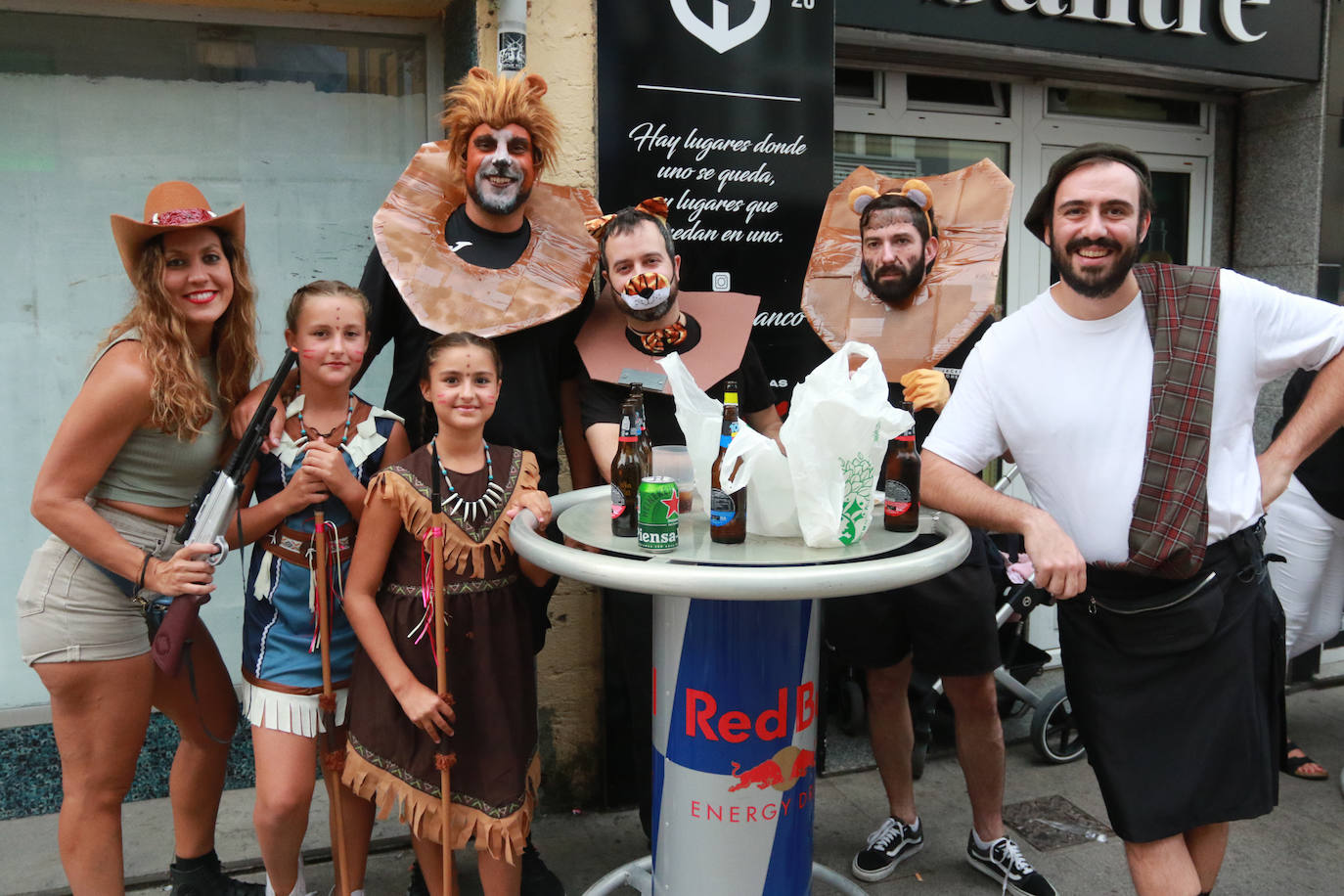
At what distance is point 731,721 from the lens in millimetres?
2182

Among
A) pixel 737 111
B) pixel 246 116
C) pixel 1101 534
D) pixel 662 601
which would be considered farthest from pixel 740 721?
pixel 246 116

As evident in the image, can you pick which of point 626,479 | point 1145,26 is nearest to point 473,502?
point 626,479

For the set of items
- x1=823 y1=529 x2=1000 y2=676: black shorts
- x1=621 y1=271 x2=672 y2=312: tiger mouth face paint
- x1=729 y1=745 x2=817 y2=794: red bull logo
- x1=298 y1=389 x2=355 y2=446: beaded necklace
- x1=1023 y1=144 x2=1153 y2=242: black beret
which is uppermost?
x1=1023 y1=144 x2=1153 y2=242: black beret

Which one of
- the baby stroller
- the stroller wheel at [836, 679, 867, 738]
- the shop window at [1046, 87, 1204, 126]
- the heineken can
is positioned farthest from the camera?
the shop window at [1046, 87, 1204, 126]

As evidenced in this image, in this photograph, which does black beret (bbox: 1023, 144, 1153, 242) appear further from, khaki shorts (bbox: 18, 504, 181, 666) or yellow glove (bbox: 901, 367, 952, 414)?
khaki shorts (bbox: 18, 504, 181, 666)

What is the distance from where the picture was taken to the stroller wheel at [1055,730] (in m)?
3.98

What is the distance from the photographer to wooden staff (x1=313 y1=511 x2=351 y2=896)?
245 centimetres

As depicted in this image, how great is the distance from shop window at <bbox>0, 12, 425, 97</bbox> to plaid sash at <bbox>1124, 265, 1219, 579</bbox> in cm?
281

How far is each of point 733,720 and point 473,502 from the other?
813 mm

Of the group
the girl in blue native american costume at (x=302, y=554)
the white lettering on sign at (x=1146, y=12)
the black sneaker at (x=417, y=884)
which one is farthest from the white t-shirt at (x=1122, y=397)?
the white lettering on sign at (x=1146, y=12)

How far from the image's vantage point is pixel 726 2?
3.49 m

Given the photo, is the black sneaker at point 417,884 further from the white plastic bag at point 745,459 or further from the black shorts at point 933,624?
the white plastic bag at point 745,459

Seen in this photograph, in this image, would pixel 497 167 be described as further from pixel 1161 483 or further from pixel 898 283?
pixel 1161 483

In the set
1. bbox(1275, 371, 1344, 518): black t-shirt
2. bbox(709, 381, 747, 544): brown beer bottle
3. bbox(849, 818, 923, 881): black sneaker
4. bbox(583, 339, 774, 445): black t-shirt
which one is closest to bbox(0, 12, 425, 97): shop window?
bbox(583, 339, 774, 445): black t-shirt
